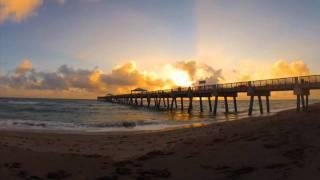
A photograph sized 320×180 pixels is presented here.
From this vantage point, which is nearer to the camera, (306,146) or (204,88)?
(306,146)

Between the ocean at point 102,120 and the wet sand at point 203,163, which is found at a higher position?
the wet sand at point 203,163

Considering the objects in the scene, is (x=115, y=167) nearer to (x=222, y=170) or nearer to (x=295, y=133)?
(x=222, y=170)

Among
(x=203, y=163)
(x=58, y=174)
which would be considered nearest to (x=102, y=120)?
(x=203, y=163)

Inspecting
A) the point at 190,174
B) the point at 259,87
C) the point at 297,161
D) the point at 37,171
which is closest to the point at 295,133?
the point at 297,161

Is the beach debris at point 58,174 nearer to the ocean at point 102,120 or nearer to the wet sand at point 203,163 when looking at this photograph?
A: the wet sand at point 203,163

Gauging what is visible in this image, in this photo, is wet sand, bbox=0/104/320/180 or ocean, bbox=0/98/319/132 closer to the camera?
wet sand, bbox=0/104/320/180

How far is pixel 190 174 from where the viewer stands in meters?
7.54

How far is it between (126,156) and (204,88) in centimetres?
3644

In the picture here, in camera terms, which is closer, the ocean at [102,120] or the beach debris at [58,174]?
the beach debris at [58,174]

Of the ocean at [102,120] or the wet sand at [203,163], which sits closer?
the wet sand at [203,163]

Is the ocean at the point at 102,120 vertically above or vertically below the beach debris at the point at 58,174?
below

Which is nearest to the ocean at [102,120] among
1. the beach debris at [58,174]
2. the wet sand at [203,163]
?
the wet sand at [203,163]

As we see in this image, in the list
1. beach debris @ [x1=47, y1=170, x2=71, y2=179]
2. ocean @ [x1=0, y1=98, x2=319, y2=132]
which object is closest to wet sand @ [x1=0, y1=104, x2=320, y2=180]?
beach debris @ [x1=47, y1=170, x2=71, y2=179]

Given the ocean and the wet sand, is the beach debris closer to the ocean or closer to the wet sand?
the wet sand
